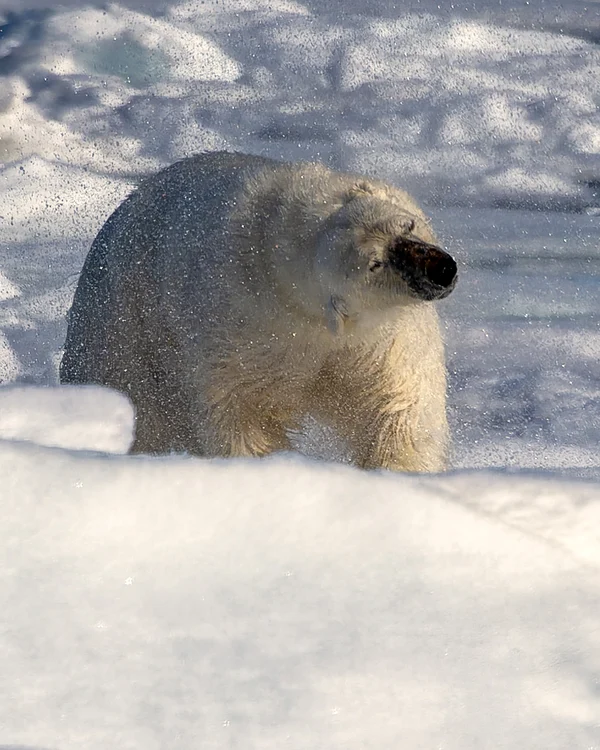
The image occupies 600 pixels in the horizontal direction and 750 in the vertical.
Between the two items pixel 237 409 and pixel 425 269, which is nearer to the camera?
pixel 425 269

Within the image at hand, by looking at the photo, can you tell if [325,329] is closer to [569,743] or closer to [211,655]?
[211,655]

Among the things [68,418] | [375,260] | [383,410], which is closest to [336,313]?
[375,260]

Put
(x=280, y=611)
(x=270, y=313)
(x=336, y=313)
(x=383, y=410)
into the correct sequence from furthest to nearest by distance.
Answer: (x=383, y=410)
(x=270, y=313)
(x=336, y=313)
(x=280, y=611)

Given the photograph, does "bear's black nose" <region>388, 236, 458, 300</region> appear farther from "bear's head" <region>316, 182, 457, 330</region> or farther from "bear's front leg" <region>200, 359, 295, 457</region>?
"bear's front leg" <region>200, 359, 295, 457</region>

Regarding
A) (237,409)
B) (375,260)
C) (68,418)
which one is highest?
(375,260)

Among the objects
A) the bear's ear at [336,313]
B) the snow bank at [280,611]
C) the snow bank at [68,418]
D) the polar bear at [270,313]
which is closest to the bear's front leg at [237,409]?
the polar bear at [270,313]

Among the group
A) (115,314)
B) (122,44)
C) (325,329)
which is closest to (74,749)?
(325,329)

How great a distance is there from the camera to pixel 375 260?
1.57m

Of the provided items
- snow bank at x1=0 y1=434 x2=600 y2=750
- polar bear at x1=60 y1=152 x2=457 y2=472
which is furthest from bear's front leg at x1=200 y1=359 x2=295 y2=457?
snow bank at x1=0 y1=434 x2=600 y2=750

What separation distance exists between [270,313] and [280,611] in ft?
2.35

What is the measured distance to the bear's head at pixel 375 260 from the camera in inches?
58.2

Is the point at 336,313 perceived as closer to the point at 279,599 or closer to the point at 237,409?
the point at 237,409

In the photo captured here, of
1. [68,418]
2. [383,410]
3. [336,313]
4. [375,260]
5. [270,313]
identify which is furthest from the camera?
[383,410]

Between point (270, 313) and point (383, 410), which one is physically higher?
point (270, 313)
